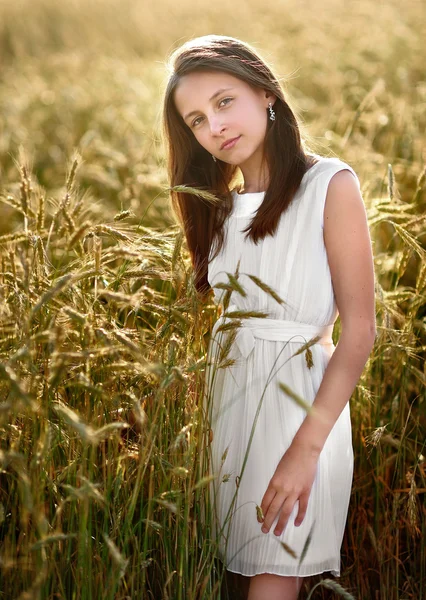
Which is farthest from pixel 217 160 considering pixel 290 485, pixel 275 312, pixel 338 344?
pixel 290 485

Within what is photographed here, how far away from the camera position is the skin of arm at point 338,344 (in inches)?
64.3

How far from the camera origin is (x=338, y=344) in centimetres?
171

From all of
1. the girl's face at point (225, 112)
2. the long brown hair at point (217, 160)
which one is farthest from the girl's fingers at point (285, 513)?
the girl's face at point (225, 112)

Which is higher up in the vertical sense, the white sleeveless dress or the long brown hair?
the long brown hair

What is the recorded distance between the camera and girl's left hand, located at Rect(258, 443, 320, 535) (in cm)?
163

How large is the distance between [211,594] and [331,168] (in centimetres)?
101

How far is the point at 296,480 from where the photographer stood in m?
1.63

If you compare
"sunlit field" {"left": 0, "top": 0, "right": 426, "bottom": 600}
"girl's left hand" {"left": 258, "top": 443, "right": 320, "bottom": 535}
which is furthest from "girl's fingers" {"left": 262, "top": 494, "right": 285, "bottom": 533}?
"sunlit field" {"left": 0, "top": 0, "right": 426, "bottom": 600}

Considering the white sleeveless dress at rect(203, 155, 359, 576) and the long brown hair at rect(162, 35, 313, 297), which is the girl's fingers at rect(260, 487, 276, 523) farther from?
the long brown hair at rect(162, 35, 313, 297)

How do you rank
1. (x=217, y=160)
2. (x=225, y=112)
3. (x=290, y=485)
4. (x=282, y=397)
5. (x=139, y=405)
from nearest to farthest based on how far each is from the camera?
(x=139, y=405), (x=290, y=485), (x=282, y=397), (x=225, y=112), (x=217, y=160)

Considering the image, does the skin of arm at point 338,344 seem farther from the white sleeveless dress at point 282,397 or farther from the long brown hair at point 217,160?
the long brown hair at point 217,160

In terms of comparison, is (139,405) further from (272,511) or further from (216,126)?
(216,126)

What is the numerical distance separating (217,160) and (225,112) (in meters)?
0.28

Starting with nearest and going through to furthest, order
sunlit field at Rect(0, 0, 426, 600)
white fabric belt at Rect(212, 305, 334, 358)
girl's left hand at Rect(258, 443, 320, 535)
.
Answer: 1. sunlit field at Rect(0, 0, 426, 600)
2. girl's left hand at Rect(258, 443, 320, 535)
3. white fabric belt at Rect(212, 305, 334, 358)
